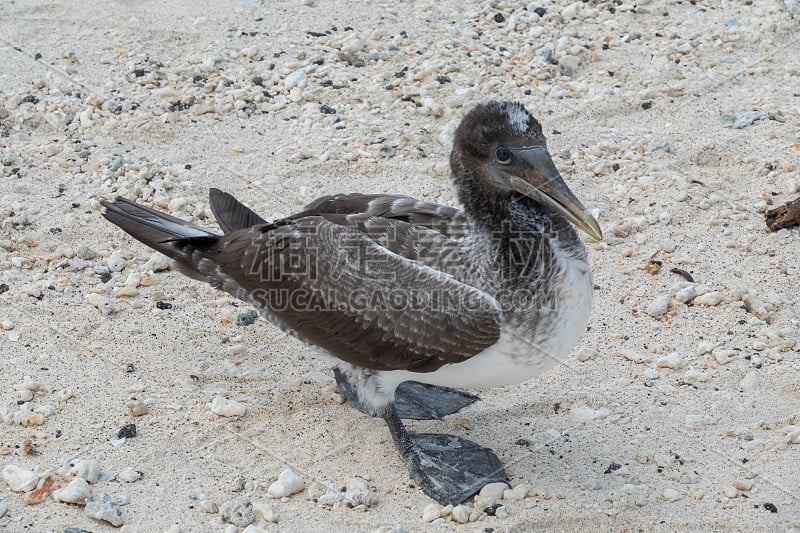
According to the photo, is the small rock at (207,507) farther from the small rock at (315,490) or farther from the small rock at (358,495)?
the small rock at (358,495)

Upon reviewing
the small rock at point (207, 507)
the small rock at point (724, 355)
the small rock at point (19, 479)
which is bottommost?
the small rock at point (724, 355)

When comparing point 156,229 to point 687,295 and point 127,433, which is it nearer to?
point 127,433

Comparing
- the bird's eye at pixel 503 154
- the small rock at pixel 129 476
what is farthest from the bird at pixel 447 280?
Answer: the small rock at pixel 129 476

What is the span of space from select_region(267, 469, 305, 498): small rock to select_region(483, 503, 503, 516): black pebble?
99cm

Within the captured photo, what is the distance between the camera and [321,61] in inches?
353

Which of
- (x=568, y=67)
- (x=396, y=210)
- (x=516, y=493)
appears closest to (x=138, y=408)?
(x=396, y=210)

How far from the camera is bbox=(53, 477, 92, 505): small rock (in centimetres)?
503

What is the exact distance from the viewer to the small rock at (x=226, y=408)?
5801 mm

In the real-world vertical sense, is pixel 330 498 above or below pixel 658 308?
below

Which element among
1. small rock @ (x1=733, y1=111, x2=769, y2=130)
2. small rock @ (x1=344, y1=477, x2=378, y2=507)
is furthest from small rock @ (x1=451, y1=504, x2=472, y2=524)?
small rock @ (x1=733, y1=111, x2=769, y2=130)

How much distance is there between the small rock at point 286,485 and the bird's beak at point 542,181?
194 cm

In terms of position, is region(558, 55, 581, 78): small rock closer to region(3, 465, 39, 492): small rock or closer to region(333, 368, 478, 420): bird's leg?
region(333, 368, 478, 420): bird's leg

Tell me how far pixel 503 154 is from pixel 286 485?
208 cm

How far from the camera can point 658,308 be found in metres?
6.55
